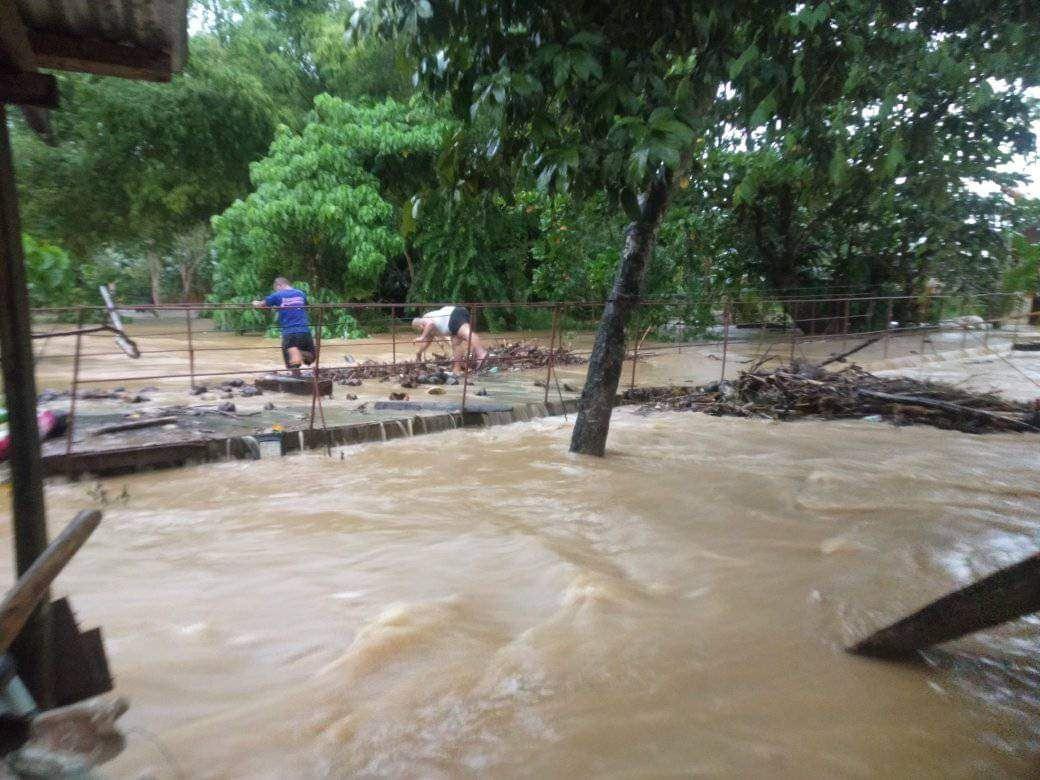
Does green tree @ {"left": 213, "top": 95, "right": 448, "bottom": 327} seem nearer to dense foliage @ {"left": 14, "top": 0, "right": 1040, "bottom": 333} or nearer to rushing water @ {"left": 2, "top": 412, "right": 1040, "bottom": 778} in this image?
dense foliage @ {"left": 14, "top": 0, "right": 1040, "bottom": 333}

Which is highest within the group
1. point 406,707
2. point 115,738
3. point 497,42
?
point 497,42

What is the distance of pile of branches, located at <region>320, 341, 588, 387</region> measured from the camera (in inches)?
418

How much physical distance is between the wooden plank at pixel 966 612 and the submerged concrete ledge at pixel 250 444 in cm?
497

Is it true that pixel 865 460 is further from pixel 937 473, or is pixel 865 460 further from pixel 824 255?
pixel 824 255

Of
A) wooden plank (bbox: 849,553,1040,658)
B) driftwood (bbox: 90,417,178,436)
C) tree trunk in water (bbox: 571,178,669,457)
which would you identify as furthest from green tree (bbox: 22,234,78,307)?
wooden plank (bbox: 849,553,1040,658)

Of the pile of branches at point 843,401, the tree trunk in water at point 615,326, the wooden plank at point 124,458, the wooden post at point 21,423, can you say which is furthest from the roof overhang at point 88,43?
the pile of branches at point 843,401

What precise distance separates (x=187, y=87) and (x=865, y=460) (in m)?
16.6

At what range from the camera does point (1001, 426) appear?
8133 millimetres

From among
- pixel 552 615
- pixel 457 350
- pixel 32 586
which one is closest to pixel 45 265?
pixel 552 615

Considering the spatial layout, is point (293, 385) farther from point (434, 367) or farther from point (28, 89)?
point (28, 89)

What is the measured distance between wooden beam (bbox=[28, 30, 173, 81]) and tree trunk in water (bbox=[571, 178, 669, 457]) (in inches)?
151

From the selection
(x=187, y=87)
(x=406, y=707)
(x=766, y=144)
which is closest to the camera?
(x=406, y=707)

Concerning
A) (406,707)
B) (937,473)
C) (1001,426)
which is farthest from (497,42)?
(1001,426)

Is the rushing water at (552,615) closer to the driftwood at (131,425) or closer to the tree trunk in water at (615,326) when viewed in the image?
the tree trunk in water at (615,326)
